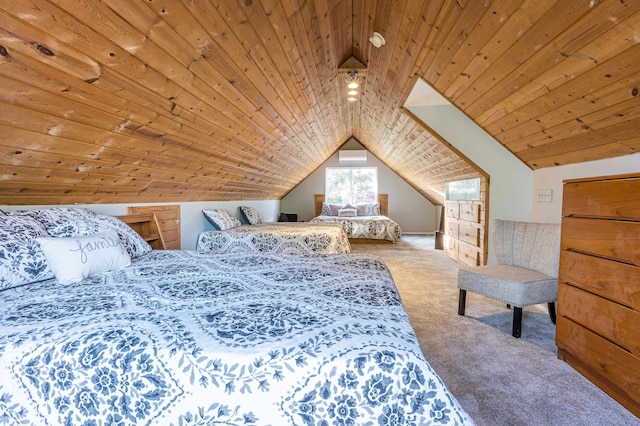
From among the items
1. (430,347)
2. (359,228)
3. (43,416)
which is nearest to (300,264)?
(430,347)

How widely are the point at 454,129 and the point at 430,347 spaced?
7.71 ft

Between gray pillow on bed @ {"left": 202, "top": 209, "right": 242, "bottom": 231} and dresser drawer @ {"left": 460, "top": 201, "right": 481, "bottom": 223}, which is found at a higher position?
dresser drawer @ {"left": 460, "top": 201, "right": 481, "bottom": 223}

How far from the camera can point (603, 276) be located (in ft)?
4.88

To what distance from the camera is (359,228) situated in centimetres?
591

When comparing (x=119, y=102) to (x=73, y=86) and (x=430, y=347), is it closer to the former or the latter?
(x=73, y=86)

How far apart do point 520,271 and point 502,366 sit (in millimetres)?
916

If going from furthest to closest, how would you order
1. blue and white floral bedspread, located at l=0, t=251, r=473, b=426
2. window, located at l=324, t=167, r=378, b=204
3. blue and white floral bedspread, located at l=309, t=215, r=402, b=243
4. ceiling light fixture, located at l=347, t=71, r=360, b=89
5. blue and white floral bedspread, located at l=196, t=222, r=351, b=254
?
1. window, located at l=324, t=167, r=378, b=204
2. blue and white floral bedspread, located at l=309, t=215, r=402, b=243
3. blue and white floral bedspread, located at l=196, t=222, r=351, b=254
4. ceiling light fixture, located at l=347, t=71, r=360, b=89
5. blue and white floral bedspread, located at l=0, t=251, r=473, b=426

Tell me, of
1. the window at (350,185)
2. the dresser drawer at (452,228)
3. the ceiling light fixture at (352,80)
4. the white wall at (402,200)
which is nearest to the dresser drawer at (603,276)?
the ceiling light fixture at (352,80)

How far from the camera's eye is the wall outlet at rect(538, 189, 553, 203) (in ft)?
8.79

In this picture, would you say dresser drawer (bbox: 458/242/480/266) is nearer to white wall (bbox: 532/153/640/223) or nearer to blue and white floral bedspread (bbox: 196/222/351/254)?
white wall (bbox: 532/153/640/223)

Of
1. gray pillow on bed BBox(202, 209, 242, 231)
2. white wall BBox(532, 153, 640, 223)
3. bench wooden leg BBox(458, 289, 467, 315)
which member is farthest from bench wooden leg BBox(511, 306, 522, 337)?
gray pillow on bed BBox(202, 209, 242, 231)

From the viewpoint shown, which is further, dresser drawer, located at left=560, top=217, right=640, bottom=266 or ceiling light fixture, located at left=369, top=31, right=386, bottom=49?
ceiling light fixture, located at left=369, top=31, right=386, bottom=49

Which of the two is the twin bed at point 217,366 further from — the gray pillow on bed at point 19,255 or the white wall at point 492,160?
the white wall at point 492,160

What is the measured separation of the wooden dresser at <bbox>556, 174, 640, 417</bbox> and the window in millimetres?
5844
